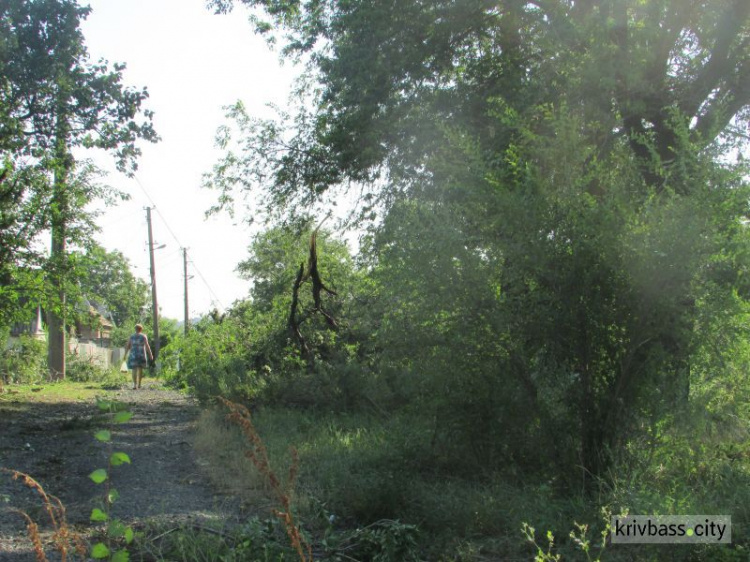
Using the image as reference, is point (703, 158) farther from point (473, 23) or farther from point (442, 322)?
point (473, 23)

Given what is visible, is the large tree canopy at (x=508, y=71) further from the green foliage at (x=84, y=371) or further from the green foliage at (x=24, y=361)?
the green foliage at (x=84, y=371)

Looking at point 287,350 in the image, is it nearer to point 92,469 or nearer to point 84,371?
point 92,469

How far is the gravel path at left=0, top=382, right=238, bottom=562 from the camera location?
17.8 ft

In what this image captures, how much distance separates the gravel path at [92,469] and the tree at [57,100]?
3055mm

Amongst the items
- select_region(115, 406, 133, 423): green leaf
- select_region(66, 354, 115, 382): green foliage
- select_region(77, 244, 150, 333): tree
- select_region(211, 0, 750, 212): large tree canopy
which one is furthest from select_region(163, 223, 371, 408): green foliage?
select_region(77, 244, 150, 333): tree

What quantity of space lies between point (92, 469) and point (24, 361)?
55.0 feet

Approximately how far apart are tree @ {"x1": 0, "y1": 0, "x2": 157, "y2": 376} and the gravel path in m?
3.06

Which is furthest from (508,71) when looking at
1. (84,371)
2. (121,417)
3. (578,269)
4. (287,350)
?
(84,371)

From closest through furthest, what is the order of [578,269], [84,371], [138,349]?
[578,269] < [138,349] < [84,371]

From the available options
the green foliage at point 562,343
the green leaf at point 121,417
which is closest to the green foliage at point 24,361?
the green foliage at point 562,343

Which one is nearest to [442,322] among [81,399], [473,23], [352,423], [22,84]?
[352,423]

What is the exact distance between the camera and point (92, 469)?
7.59 meters

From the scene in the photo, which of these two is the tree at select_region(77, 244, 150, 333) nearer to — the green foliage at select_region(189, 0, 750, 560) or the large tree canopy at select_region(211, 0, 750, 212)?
the large tree canopy at select_region(211, 0, 750, 212)

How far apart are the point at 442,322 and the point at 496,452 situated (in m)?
1.26
